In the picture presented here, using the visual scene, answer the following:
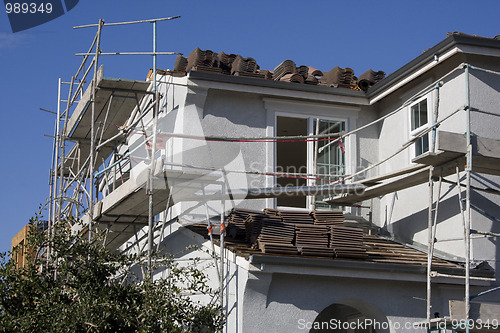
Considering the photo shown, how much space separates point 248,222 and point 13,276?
4601 mm

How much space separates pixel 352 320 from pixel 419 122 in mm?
4332

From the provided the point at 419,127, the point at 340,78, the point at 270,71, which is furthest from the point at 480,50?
the point at 270,71

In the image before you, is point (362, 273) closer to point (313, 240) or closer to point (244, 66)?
point (313, 240)

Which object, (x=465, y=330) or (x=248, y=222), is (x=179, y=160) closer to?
(x=248, y=222)

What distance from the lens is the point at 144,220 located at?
14.8 m

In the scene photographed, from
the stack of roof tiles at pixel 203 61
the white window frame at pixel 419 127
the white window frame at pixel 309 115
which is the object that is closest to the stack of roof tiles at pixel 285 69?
the white window frame at pixel 309 115

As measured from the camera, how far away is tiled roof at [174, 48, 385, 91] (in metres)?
15.6

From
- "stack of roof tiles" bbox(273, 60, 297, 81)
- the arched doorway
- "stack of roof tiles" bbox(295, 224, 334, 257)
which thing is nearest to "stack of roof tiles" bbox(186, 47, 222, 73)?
"stack of roof tiles" bbox(273, 60, 297, 81)

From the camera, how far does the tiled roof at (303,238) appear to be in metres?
12.2

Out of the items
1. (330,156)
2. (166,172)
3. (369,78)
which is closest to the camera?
(166,172)

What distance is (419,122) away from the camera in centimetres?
1492

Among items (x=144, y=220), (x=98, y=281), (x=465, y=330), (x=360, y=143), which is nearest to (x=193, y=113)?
(x=144, y=220)

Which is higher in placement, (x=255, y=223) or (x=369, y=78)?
(x=369, y=78)

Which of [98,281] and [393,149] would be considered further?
[393,149]
